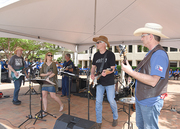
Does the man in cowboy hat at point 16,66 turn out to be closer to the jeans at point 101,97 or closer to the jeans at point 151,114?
the jeans at point 101,97

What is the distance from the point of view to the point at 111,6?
420 cm

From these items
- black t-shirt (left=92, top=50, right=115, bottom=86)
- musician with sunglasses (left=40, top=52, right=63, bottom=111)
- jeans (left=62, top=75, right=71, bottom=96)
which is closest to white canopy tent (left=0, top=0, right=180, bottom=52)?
musician with sunglasses (left=40, top=52, right=63, bottom=111)

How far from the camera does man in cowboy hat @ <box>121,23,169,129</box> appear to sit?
5.24ft

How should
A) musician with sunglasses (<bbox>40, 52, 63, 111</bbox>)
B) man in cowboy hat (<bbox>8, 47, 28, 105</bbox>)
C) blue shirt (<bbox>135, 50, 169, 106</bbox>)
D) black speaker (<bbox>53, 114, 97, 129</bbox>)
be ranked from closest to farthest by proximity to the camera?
blue shirt (<bbox>135, 50, 169, 106</bbox>), black speaker (<bbox>53, 114, 97, 129</bbox>), musician with sunglasses (<bbox>40, 52, 63, 111</bbox>), man in cowboy hat (<bbox>8, 47, 28, 105</bbox>)

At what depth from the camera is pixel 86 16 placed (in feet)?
16.3

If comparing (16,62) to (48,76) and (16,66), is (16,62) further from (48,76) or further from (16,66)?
(48,76)

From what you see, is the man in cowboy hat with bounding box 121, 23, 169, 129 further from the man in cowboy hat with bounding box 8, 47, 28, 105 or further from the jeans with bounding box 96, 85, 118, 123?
the man in cowboy hat with bounding box 8, 47, 28, 105

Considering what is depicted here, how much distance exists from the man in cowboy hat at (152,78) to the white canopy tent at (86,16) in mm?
2265

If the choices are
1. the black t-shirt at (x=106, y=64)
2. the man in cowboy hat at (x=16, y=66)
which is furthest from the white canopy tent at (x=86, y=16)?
the black t-shirt at (x=106, y=64)

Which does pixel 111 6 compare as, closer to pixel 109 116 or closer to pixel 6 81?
pixel 109 116

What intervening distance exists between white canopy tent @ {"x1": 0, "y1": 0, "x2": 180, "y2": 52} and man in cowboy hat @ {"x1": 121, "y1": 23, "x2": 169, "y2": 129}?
7.43ft

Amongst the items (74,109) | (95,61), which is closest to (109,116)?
(74,109)

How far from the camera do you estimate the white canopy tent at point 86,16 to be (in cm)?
380

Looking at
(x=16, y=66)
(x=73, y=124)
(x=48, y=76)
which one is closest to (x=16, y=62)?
(x=16, y=66)
